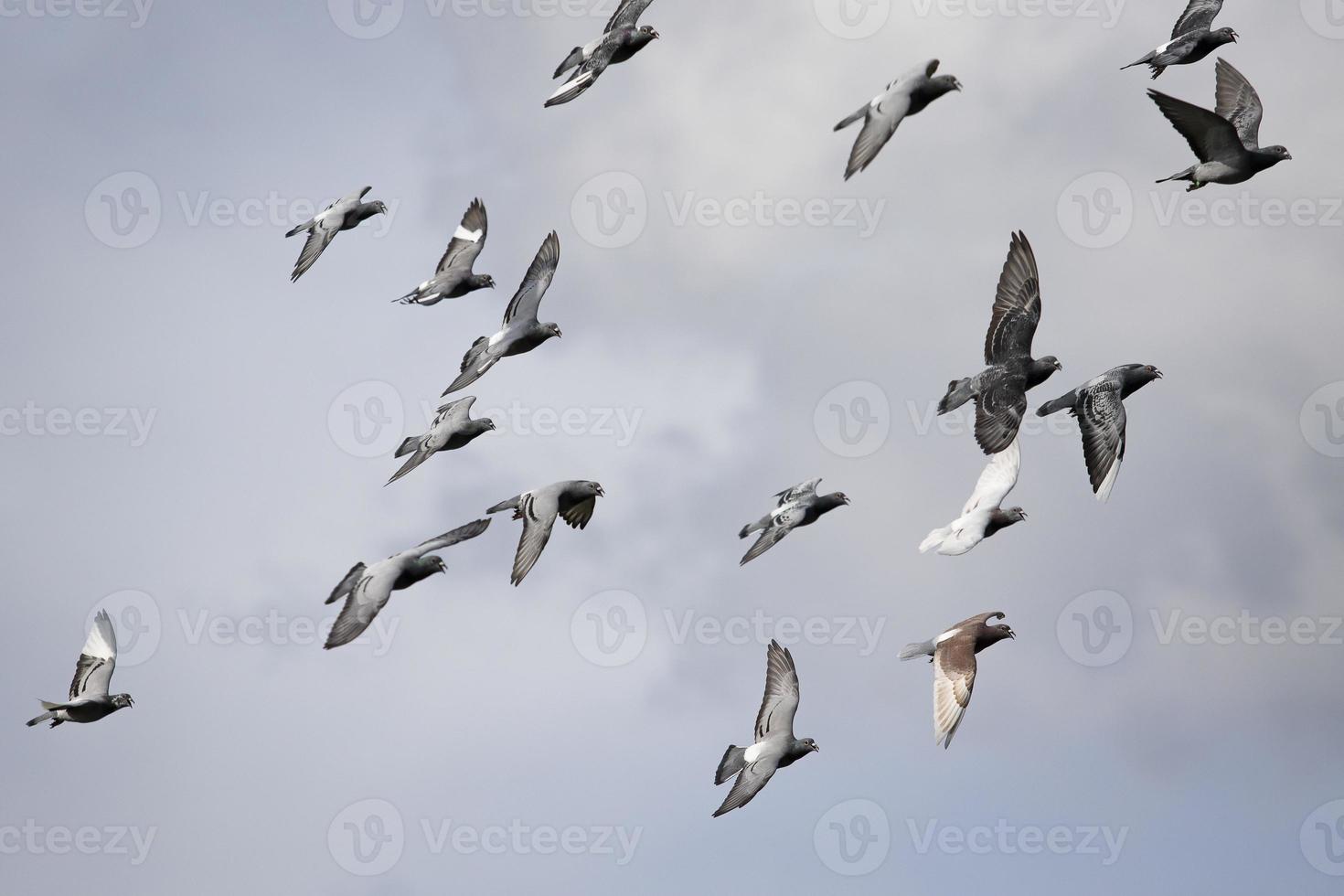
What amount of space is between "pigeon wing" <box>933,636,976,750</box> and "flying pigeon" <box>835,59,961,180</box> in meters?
11.1

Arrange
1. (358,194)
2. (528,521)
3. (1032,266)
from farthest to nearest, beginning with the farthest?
(358,194), (1032,266), (528,521)

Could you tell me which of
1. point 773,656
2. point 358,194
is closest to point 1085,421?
point 773,656

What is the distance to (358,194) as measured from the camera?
43.5 metres

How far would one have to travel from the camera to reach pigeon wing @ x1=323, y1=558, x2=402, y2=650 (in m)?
32.6

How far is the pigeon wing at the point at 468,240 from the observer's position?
142 feet

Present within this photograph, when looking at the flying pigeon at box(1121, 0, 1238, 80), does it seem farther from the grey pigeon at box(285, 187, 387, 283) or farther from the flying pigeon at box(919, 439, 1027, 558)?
the grey pigeon at box(285, 187, 387, 283)

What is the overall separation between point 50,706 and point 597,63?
21005mm

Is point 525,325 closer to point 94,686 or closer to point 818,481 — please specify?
point 818,481

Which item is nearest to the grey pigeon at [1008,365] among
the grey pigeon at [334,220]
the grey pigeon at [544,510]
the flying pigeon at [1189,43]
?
the flying pigeon at [1189,43]

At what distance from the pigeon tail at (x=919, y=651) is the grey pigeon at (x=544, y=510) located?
25.4ft

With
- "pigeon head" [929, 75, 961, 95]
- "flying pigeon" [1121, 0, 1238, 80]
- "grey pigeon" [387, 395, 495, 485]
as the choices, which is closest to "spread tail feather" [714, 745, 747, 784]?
"grey pigeon" [387, 395, 495, 485]

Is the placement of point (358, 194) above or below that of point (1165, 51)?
above

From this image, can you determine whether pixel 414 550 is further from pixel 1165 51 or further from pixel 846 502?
pixel 1165 51

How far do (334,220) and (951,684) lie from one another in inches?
798
